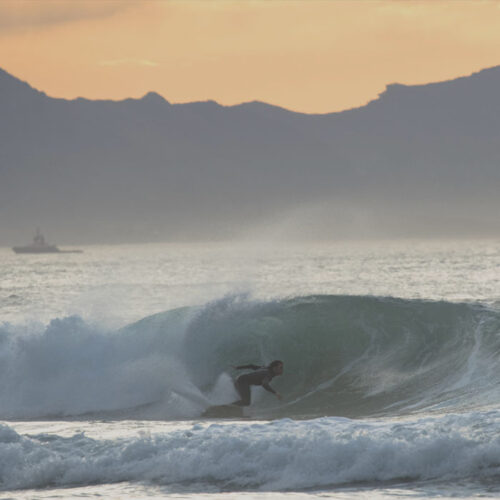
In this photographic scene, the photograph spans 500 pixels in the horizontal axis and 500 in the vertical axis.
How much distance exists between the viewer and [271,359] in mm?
20750

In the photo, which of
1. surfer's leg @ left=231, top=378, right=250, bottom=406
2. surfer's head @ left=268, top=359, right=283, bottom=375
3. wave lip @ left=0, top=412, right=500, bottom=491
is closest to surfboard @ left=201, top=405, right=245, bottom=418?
surfer's leg @ left=231, top=378, right=250, bottom=406

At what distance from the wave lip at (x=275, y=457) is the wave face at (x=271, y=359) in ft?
13.8

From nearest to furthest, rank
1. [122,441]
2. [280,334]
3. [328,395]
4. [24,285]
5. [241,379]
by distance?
[122,441], [241,379], [328,395], [280,334], [24,285]

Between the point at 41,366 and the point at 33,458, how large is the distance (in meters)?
8.23

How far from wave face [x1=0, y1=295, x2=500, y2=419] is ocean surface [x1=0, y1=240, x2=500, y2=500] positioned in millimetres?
48

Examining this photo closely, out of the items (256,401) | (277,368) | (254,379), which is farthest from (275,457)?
(256,401)

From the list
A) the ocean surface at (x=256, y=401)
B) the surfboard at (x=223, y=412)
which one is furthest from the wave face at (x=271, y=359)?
the surfboard at (x=223, y=412)

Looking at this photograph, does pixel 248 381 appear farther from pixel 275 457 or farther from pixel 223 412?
pixel 275 457

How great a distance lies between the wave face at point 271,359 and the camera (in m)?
16.9

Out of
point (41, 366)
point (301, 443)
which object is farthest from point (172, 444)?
point (41, 366)

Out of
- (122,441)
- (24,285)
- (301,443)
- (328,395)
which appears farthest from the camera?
(24,285)

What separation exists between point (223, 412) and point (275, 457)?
5173mm

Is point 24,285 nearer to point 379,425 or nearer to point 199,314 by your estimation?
point 199,314

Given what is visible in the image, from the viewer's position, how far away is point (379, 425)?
38.4ft
